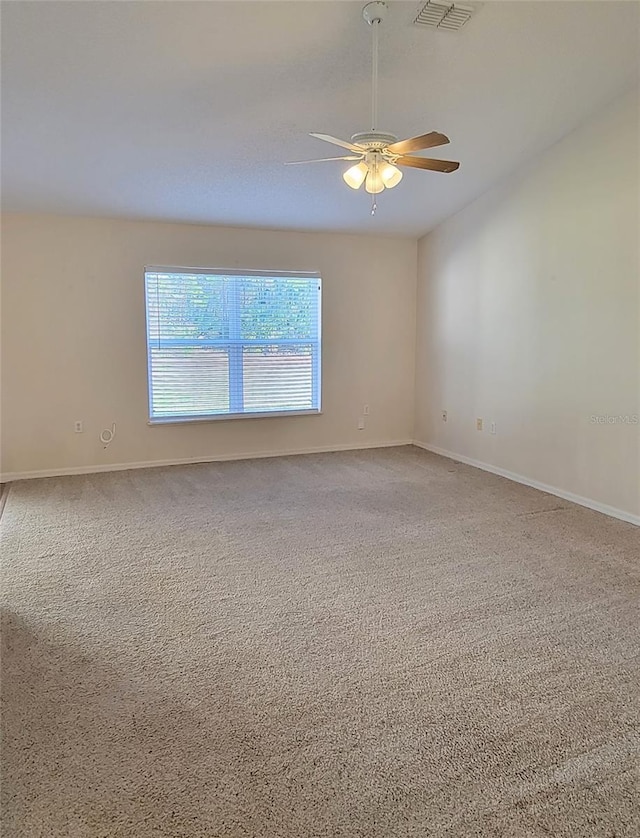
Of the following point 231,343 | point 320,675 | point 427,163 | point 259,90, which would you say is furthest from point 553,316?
point 320,675

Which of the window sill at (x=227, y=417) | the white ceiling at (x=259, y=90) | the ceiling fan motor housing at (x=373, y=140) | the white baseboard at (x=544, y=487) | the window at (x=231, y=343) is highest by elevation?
the white ceiling at (x=259, y=90)

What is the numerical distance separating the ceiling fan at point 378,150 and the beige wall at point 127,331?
2715 mm

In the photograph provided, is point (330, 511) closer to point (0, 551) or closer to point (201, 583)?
point (201, 583)

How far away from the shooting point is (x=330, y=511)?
409 cm

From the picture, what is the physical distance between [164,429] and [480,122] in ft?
12.5

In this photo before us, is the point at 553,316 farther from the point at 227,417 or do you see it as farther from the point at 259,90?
the point at 227,417

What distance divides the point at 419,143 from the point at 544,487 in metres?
3.03

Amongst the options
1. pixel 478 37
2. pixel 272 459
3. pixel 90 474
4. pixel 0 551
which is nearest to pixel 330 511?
pixel 272 459

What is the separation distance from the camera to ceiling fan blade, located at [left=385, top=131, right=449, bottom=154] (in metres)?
2.65

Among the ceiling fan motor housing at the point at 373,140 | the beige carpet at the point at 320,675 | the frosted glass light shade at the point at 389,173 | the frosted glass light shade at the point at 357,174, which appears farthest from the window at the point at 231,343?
the ceiling fan motor housing at the point at 373,140

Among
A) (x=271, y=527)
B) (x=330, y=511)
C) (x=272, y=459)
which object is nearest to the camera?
(x=271, y=527)

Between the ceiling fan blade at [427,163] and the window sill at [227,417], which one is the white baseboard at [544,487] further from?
the ceiling fan blade at [427,163]

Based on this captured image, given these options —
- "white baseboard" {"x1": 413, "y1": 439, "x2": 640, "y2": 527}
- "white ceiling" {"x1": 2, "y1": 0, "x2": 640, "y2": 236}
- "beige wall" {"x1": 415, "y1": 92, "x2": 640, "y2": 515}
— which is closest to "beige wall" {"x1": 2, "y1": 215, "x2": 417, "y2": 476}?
"white ceiling" {"x1": 2, "y1": 0, "x2": 640, "y2": 236}

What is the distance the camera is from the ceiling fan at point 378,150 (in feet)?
8.96
